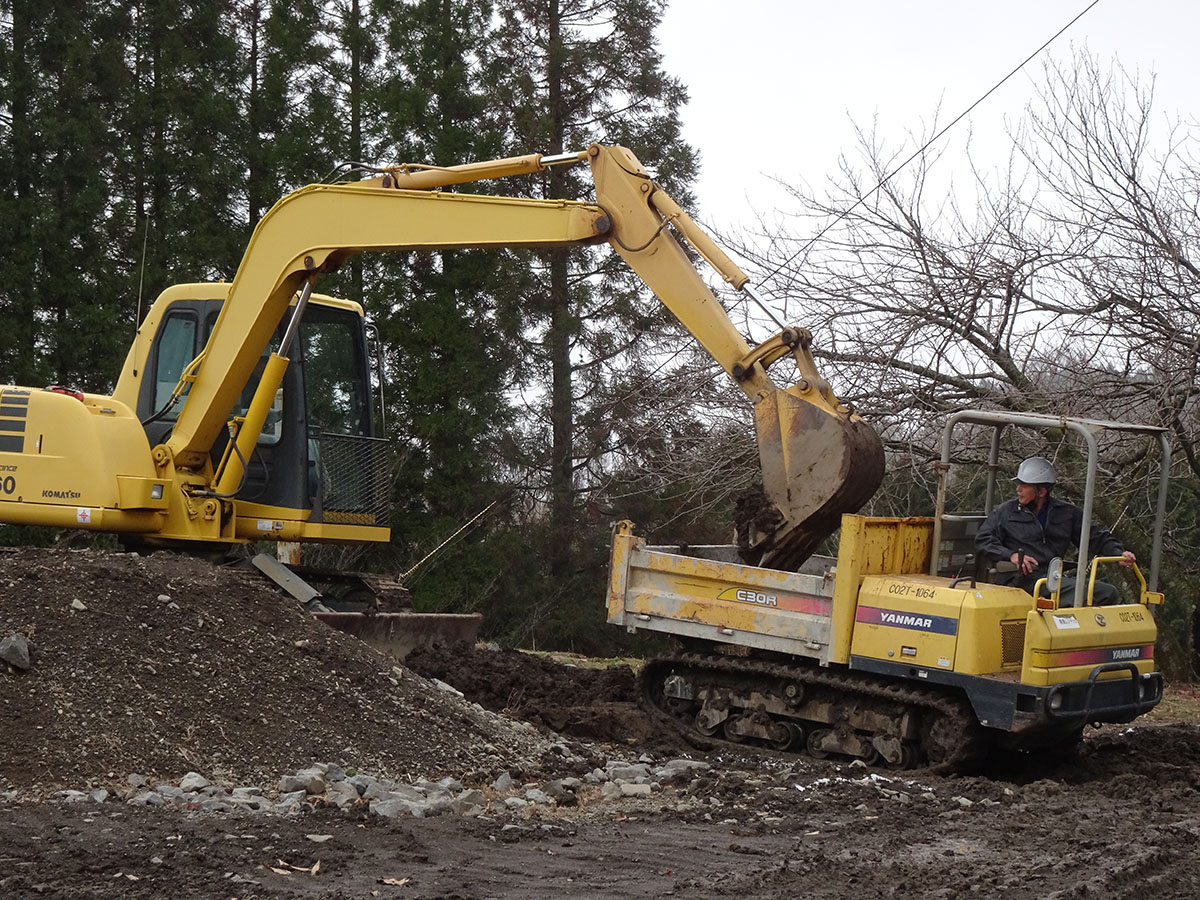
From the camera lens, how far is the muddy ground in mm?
5082

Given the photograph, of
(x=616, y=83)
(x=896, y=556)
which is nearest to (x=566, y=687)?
(x=896, y=556)

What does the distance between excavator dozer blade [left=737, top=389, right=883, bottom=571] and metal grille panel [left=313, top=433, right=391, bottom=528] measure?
3634mm

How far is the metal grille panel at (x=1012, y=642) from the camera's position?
7.76 metres

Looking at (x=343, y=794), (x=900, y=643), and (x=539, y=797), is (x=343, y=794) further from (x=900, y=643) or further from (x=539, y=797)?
(x=900, y=643)

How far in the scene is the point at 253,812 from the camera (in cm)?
590

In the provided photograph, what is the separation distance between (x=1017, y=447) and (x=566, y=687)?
18.3 ft

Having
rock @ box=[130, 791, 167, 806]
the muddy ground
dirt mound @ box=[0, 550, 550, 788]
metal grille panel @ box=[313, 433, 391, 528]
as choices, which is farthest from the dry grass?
rock @ box=[130, 791, 167, 806]

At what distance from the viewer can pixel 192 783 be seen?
6.25 meters

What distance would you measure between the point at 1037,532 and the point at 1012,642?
70 centimetres

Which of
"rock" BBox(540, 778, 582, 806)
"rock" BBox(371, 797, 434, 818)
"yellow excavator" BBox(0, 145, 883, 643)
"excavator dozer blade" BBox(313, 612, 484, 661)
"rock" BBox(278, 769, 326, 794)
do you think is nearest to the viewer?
"rock" BBox(371, 797, 434, 818)

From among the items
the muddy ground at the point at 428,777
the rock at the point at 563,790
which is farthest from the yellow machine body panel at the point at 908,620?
the rock at the point at 563,790

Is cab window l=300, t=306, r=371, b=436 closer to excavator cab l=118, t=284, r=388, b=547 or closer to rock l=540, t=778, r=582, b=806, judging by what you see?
excavator cab l=118, t=284, r=388, b=547

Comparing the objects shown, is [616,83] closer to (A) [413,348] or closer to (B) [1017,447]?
(A) [413,348]

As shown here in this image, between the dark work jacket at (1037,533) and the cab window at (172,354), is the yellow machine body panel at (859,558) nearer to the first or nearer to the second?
the dark work jacket at (1037,533)
